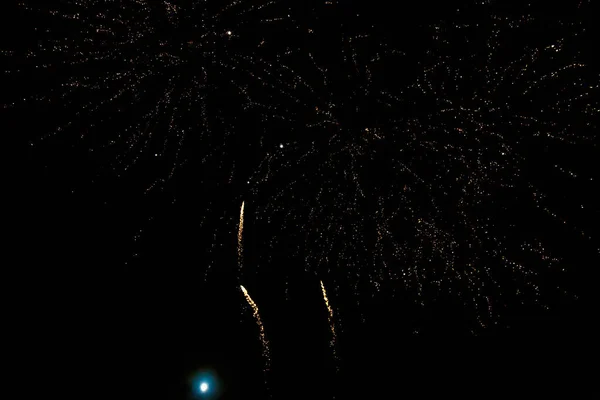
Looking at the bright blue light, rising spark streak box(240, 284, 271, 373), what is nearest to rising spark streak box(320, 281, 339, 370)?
rising spark streak box(240, 284, 271, 373)

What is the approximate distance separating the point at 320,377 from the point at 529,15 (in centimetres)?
452

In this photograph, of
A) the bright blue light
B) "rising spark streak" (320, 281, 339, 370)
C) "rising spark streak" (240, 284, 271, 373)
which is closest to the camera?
"rising spark streak" (240, 284, 271, 373)

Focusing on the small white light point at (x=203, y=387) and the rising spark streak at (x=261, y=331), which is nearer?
the rising spark streak at (x=261, y=331)

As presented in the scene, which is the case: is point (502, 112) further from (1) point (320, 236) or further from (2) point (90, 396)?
(2) point (90, 396)

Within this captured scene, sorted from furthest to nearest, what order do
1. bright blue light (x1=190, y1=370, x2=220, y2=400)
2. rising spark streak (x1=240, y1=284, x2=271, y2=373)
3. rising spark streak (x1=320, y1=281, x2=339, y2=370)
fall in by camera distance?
bright blue light (x1=190, y1=370, x2=220, y2=400) < rising spark streak (x1=320, y1=281, x2=339, y2=370) < rising spark streak (x1=240, y1=284, x2=271, y2=373)

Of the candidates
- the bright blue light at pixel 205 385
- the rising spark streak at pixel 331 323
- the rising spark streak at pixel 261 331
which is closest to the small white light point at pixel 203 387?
the bright blue light at pixel 205 385

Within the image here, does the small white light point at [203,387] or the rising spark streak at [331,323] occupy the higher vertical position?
the rising spark streak at [331,323]

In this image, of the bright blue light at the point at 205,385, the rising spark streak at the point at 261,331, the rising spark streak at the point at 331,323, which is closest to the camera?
the rising spark streak at the point at 261,331

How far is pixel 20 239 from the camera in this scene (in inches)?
154

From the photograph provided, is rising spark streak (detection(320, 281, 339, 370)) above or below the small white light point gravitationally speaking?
above

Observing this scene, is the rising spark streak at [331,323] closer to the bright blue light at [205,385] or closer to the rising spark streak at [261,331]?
the rising spark streak at [261,331]

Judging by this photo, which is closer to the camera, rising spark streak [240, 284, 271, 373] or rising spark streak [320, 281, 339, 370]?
rising spark streak [240, 284, 271, 373]

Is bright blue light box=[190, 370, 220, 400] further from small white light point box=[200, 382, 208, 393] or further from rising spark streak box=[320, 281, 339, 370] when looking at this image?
rising spark streak box=[320, 281, 339, 370]

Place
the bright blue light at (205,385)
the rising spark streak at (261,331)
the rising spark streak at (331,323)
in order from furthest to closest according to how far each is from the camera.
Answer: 1. the bright blue light at (205,385)
2. the rising spark streak at (331,323)
3. the rising spark streak at (261,331)
